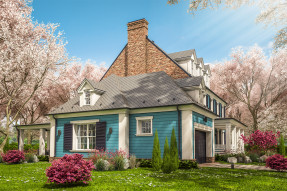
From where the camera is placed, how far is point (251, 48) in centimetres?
3431

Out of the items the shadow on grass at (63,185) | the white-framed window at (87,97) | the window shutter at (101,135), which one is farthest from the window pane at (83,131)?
the shadow on grass at (63,185)

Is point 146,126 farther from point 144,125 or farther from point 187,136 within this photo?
point 187,136

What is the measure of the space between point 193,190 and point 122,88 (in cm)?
1278

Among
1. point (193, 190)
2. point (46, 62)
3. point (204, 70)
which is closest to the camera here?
point (193, 190)

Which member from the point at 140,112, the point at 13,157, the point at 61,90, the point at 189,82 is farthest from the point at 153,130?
the point at 61,90

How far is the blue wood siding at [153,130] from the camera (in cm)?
1609

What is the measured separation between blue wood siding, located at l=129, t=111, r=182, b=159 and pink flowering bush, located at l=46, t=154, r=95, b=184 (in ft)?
25.4

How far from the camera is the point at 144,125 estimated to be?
17.3 metres

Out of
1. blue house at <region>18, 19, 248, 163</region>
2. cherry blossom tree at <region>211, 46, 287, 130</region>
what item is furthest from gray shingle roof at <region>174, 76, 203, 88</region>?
cherry blossom tree at <region>211, 46, 287, 130</region>

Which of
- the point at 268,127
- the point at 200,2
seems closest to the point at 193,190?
the point at 200,2

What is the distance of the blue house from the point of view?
16203 mm

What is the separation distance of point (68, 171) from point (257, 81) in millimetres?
30830

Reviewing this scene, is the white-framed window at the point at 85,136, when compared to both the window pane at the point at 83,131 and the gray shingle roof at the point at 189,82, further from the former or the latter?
the gray shingle roof at the point at 189,82

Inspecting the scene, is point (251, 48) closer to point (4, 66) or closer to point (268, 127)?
point (268, 127)
